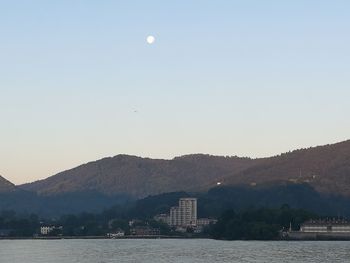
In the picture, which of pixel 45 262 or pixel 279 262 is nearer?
pixel 279 262

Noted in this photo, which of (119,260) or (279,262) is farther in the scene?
(119,260)

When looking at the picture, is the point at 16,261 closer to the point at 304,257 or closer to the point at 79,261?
the point at 79,261

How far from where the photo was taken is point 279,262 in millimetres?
110375

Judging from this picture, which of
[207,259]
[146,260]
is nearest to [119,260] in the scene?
[146,260]

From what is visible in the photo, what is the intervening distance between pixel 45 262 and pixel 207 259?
2269cm

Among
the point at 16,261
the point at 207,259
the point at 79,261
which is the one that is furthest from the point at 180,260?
the point at 16,261

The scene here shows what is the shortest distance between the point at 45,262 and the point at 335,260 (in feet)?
130

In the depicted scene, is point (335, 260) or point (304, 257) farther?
point (304, 257)

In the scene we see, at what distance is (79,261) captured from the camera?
388ft

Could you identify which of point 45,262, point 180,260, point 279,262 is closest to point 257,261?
point 279,262

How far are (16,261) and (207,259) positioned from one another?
2715cm

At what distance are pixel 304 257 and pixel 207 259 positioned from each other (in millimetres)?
14252

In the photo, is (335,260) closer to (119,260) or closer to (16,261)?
(119,260)

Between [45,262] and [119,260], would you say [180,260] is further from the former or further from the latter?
[45,262]
